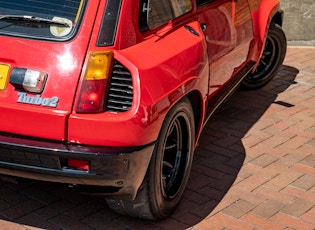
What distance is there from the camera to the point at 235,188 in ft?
15.2

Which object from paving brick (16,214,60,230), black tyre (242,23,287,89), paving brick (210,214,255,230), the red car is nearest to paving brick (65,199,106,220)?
paving brick (16,214,60,230)

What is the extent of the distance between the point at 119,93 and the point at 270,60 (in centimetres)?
377

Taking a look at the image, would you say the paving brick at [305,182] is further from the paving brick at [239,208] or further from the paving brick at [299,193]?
the paving brick at [239,208]

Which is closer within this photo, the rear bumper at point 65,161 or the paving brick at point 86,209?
the rear bumper at point 65,161

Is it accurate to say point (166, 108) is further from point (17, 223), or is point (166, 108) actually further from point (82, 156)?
point (17, 223)

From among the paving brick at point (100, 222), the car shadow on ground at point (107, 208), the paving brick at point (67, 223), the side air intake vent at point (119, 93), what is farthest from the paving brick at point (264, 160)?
the side air intake vent at point (119, 93)

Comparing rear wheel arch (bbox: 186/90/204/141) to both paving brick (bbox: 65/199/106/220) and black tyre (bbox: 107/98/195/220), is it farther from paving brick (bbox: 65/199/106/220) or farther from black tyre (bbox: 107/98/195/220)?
paving brick (bbox: 65/199/106/220)

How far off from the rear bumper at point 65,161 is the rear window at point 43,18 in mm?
597

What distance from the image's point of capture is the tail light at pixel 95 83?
3.43 metres

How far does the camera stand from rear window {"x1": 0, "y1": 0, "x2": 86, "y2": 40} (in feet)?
11.7

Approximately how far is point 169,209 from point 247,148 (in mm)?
1427

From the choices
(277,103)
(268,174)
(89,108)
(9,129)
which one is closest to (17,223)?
(9,129)

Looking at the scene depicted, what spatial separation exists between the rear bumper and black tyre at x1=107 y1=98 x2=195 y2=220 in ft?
0.82

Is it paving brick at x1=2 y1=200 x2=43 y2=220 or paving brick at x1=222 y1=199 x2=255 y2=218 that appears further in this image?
paving brick at x1=222 y1=199 x2=255 y2=218
